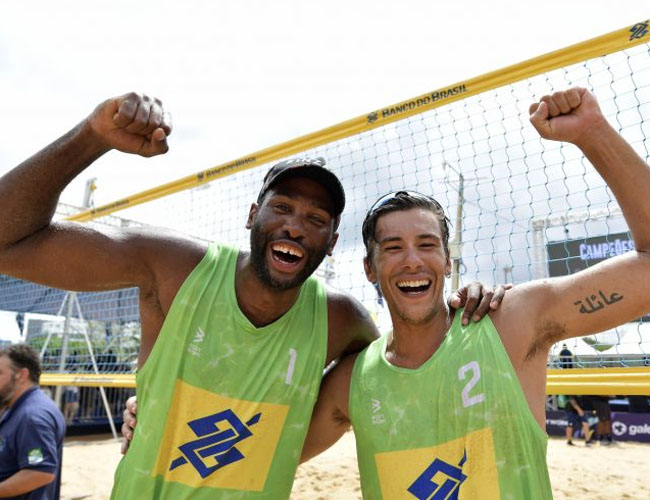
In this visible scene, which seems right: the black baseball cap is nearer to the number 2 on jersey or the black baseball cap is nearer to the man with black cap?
the man with black cap

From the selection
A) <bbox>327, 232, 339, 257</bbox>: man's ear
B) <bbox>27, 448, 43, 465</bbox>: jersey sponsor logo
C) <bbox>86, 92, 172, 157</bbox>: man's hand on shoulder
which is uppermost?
<bbox>86, 92, 172, 157</bbox>: man's hand on shoulder

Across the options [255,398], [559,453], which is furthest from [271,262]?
[559,453]

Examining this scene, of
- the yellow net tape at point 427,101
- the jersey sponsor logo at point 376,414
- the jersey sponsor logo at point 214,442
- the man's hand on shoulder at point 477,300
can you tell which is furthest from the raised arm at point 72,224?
the yellow net tape at point 427,101

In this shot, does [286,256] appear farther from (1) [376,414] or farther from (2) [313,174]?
(1) [376,414]

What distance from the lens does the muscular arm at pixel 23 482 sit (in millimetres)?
3156

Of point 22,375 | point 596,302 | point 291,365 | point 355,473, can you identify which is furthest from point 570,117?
point 355,473

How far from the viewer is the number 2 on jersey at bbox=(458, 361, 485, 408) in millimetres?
1509

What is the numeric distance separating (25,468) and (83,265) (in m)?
2.25

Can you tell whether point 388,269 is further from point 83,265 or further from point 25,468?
point 25,468

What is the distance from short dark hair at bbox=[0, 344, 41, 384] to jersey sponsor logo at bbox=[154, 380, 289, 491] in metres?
2.63

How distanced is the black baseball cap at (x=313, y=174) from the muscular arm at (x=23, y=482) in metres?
2.61

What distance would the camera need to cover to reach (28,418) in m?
3.37

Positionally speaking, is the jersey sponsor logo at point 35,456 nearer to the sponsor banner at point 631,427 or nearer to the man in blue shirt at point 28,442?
the man in blue shirt at point 28,442

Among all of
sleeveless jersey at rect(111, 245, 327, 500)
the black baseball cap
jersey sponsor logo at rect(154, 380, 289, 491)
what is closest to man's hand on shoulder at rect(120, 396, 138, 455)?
sleeveless jersey at rect(111, 245, 327, 500)
